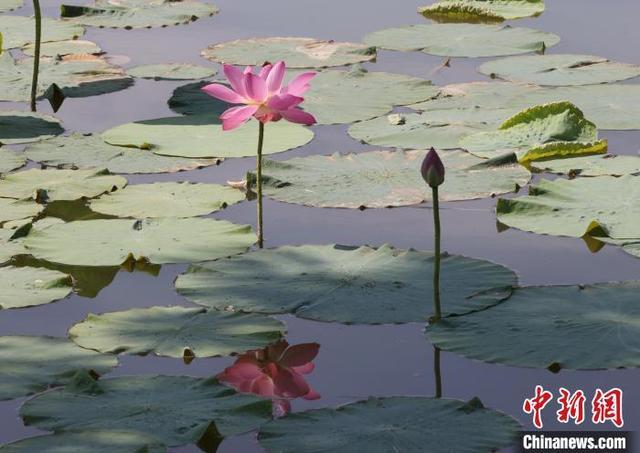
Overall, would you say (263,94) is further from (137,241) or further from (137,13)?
(137,13)

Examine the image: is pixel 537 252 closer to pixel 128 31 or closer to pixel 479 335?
pixel 479 335

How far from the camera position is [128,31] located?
657cm

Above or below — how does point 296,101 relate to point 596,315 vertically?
above

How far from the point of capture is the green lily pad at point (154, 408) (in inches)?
99.5

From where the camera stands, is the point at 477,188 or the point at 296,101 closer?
the point at 296,101

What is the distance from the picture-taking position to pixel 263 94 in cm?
363

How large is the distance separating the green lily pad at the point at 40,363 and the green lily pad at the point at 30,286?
233 millimetres

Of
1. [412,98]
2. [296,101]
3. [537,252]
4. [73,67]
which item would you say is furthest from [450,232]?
[73,67]

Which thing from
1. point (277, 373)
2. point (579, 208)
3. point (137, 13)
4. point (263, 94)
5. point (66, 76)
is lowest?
point (277, 373)

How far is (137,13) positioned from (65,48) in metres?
0.83

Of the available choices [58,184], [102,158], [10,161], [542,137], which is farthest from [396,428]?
[10,161]

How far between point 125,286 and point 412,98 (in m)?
1.95

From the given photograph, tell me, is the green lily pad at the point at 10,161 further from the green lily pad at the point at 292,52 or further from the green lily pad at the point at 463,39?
the green lily pad at the point at 463,39

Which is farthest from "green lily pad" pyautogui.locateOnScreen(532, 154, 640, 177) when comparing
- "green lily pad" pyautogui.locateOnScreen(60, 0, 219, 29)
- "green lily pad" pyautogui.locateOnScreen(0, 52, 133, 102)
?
"green lily pad" pyautogui.locateOnScreen(60, 0, 219, 29)
